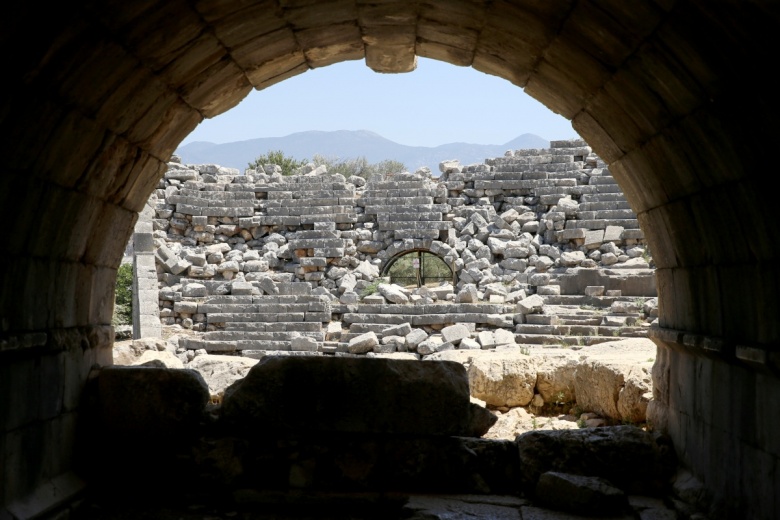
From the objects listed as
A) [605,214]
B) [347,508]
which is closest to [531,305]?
[605,214]

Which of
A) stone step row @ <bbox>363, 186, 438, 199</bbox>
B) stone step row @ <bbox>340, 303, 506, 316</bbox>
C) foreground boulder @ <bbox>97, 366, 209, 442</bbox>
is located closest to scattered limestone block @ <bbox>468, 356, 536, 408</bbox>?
foreground boulder @ <bbox>97, 366, 209, 442</bbox>

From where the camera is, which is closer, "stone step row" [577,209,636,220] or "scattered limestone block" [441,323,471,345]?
"scattered limestone block" [441,323,471,345]

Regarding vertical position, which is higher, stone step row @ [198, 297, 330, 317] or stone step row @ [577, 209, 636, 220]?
stone step row @ [577, 209, 636, 220]

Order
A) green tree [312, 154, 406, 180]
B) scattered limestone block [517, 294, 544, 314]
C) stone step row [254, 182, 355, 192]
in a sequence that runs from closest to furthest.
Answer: scattered limestone block [517, 294, 544, 314] → stone step row [254, 182, 355, 192] → green tree [312, 154, 406, 180]

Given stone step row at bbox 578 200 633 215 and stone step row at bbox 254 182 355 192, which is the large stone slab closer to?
stone step row at bbox 578 200 633 215

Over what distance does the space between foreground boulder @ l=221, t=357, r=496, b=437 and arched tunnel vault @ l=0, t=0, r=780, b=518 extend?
128 centimetres

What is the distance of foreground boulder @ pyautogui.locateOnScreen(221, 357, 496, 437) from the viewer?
5328 millimetres

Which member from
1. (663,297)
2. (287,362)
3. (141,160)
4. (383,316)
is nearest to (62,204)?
(141,160)

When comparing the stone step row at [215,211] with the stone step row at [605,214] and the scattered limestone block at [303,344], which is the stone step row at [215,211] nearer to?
the scattered limestone block at [303,344]

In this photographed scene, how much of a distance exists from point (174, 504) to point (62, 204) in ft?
6.99

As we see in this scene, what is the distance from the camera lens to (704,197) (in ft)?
14.9

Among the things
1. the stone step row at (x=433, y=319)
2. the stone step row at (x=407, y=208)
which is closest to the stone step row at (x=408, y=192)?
the stone step row at (x=407, y=208)

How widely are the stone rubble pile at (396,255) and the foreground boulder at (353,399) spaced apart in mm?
10448

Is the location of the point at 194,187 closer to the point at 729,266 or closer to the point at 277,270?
the point at 277,270
